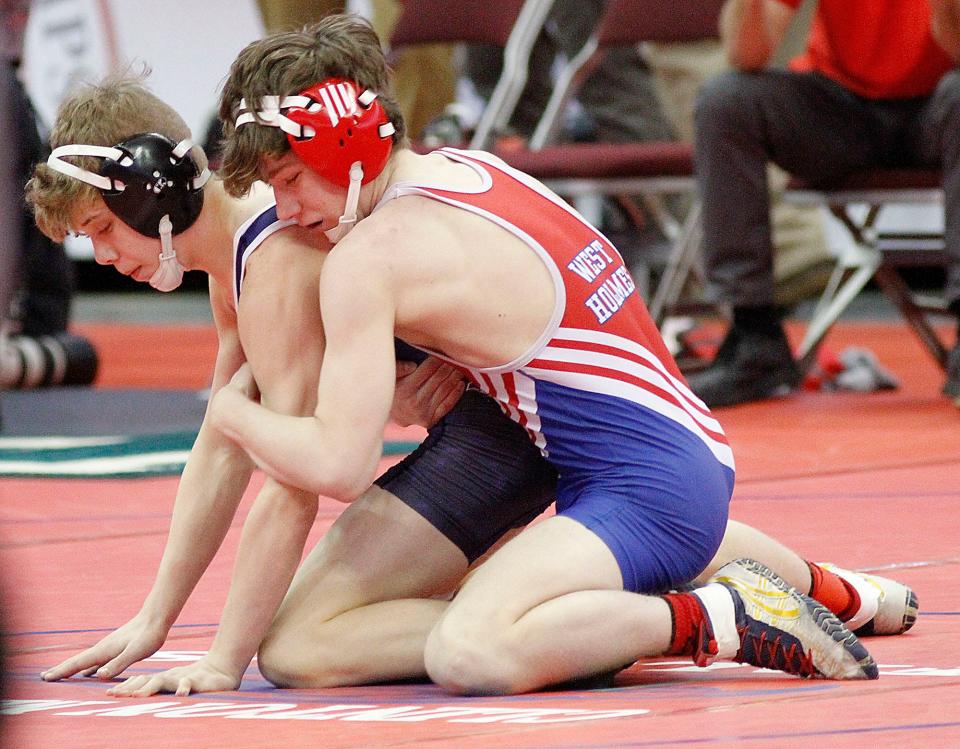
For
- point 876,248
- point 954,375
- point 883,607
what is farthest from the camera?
point 876,248

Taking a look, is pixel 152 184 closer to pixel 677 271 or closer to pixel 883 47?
pixel 883 47

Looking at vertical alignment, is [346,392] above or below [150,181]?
below

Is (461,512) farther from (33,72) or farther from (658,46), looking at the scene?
(33,72)

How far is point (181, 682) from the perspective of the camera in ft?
7.94

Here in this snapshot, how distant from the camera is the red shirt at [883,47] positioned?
5.35 meters

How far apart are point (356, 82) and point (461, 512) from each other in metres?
0.66

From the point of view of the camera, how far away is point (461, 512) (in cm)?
271

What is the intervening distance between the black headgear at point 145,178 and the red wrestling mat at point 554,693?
540 millimetres

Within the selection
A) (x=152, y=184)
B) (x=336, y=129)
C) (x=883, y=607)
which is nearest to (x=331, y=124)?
(x=336, y=129)

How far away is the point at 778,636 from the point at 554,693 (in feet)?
1.02

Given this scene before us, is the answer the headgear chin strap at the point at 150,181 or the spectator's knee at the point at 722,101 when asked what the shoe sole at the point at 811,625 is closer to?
the headgear chin strap at the point at 150,181

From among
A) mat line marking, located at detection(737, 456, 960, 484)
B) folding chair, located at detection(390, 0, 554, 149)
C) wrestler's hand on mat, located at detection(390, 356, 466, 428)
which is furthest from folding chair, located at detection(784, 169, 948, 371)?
wrestler's hand on mat, located at detection(390, 356, 466, 428)

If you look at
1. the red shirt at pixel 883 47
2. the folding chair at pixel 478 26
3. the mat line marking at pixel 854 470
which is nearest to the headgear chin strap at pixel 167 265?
the mat line marking at pixel 854 470

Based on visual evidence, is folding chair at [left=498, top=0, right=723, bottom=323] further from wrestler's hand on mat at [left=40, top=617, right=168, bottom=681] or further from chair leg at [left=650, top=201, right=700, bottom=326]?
wrestler's hand on mat at [left=40, top=617, right=168, bottom=681]
